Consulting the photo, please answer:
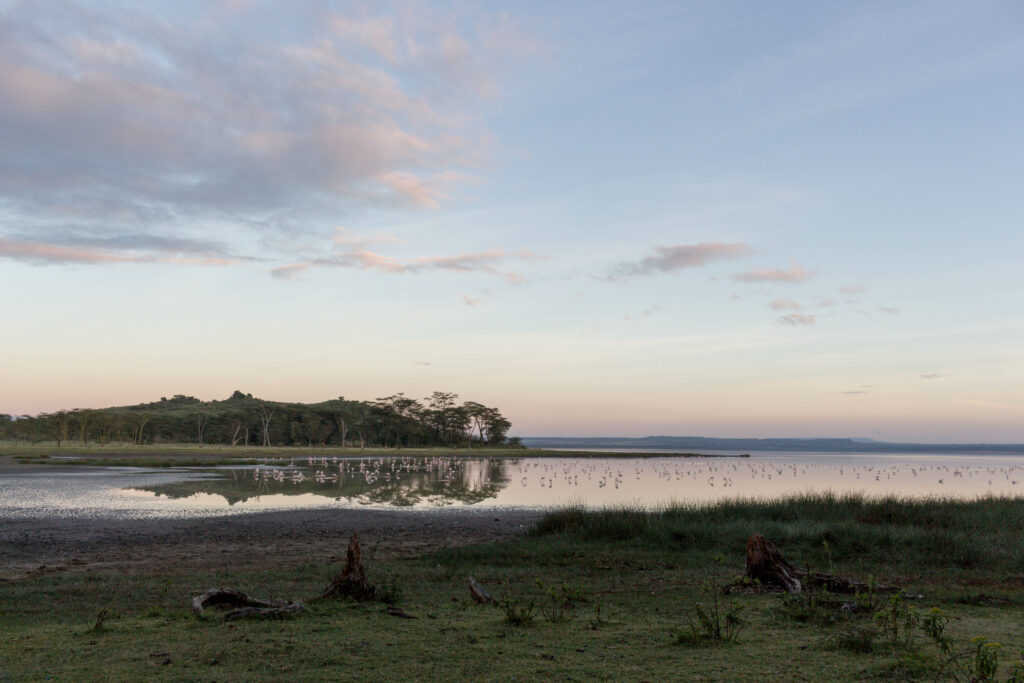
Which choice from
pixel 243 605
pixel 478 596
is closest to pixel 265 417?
pixel 243 605

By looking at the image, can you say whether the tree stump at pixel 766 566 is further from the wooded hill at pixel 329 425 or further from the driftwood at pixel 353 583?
the wooded hill at pixel 329 425

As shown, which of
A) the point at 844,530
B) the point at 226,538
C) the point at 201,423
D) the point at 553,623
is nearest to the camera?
the point at 553,623

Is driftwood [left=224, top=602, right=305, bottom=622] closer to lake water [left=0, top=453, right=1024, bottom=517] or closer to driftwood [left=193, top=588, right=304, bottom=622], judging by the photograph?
driftwood [left=193, top=588, right=304, bottom=622]

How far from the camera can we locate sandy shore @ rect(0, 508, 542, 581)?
16297mm

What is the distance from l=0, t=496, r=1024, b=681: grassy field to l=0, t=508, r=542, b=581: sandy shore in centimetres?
186

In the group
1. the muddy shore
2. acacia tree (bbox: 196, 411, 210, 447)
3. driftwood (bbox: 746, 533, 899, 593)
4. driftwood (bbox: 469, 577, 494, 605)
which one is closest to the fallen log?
driftwood (bbox: 469, 577, 494, 605)

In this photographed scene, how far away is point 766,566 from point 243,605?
8236 millimetres

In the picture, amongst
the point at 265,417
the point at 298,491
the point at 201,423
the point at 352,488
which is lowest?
the point at 352,488

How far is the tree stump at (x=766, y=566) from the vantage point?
37.4 feet

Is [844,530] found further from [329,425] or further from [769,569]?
[329,425]

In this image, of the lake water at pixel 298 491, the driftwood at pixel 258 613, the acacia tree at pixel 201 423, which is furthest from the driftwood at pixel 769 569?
the acacia tree at pixel 201 423

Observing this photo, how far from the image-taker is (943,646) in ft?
17.8

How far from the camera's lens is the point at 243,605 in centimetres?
889

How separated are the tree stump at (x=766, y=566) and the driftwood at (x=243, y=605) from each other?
290 inches
